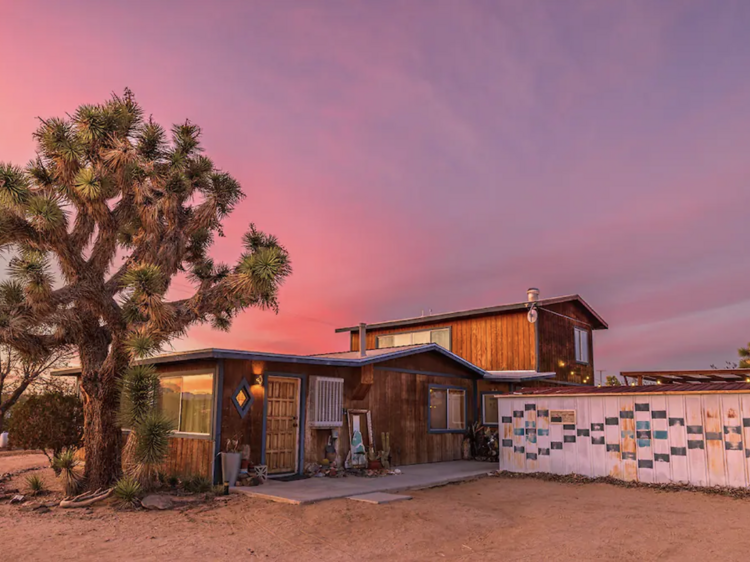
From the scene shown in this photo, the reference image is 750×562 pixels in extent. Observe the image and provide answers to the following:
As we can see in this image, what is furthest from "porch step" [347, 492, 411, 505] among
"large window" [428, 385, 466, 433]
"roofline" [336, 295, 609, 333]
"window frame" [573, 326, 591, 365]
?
"window frame" [573, 326, 591, 365]

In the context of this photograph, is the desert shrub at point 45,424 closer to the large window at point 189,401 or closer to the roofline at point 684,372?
the large window at point 189,401

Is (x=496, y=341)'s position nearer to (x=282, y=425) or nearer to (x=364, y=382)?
(x=364, y=382)

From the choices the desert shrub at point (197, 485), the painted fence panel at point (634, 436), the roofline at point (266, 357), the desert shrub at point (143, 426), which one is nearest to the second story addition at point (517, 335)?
the roofline at point (266, 357)

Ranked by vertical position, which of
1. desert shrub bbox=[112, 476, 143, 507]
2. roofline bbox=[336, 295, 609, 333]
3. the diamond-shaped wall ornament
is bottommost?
desert shrub bbox=[112, 476, 143, 507]

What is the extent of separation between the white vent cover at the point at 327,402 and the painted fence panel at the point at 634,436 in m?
4.34

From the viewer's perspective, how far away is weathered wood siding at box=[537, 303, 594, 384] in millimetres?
22609

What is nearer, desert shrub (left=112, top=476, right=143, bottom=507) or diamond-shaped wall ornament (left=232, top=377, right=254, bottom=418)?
desert shrub (left=112, top=476, right=143, bottom=507)

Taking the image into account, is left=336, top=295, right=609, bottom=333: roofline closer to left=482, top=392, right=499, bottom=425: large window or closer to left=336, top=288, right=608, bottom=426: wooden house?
left=336, top=288, right=608, bottom=426: wooden house

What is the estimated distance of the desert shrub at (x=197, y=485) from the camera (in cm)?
1168

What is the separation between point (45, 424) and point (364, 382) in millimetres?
7943

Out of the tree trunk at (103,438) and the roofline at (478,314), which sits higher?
the roofline at (478,314)

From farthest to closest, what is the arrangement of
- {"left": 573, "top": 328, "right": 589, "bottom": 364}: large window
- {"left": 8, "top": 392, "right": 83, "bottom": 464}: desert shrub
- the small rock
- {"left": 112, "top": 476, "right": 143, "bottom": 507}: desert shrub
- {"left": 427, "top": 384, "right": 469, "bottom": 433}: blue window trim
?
1. {"left": 573, "top": 328, "right": 589, "bottom": 364}: large window
2. {"left": 427, "top": 384, "right": 469, "bottom": 433}: blue window trim
3. {"left": 8, "top": 392, "right": 83, "bottom": 464}: desert shrub
4. {"left": 112, "top": 476, "right": 143, "bottom": 507}: desert shrub
5. the small rock

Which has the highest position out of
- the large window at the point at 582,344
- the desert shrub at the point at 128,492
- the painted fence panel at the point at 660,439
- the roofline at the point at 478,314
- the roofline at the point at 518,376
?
the roofline at the point at 478,314

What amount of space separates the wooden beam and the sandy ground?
4.46 metres
